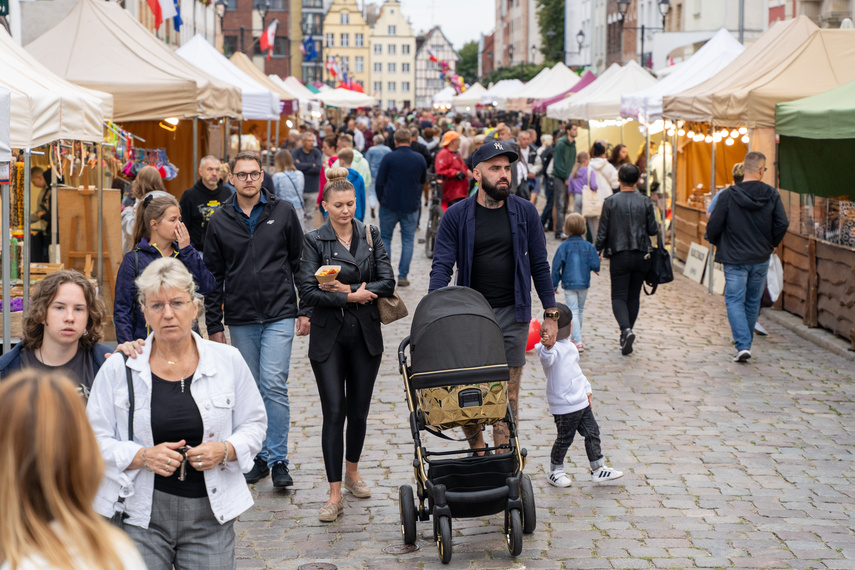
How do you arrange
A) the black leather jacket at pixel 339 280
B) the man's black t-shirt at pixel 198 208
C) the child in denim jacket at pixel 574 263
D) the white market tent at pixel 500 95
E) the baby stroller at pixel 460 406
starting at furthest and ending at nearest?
1. the white market tent at pixel 500 95
2. the child in denim jacket at pixel 574 263
3. the man's black t-shirt at pixel 198 208
4. the black leather jacket at pixel 339 280
5. the baby stroller at pixel 460 406

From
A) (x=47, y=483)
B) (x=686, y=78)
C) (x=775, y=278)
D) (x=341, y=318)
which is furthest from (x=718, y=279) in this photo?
(x=47, y=483)

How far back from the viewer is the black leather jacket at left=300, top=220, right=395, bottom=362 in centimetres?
635

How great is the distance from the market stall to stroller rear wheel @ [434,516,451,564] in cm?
661

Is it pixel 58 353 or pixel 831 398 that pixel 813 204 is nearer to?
pixel 831 398

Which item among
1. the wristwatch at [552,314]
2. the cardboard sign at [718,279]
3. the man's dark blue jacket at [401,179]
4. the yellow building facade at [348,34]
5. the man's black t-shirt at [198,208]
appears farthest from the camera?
the yellow building facade at [348,34]

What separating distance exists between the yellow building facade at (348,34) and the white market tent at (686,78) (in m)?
141

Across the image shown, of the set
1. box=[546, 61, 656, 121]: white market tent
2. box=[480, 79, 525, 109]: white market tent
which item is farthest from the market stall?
box=[480, 79, 525, 109]: white market tent

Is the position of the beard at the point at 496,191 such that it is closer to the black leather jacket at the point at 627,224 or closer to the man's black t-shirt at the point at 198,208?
the man's black t-shirt at the point at 198,208

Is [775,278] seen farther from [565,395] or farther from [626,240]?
[565,395]

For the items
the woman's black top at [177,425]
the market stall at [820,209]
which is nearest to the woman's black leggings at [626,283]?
the market stall at [820,209]

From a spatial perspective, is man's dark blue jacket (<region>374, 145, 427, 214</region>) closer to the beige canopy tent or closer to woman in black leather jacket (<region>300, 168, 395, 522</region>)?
the beige canopy tent

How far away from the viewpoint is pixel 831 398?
948cm

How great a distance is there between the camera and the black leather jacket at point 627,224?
11289 mm

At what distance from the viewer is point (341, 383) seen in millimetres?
6461
